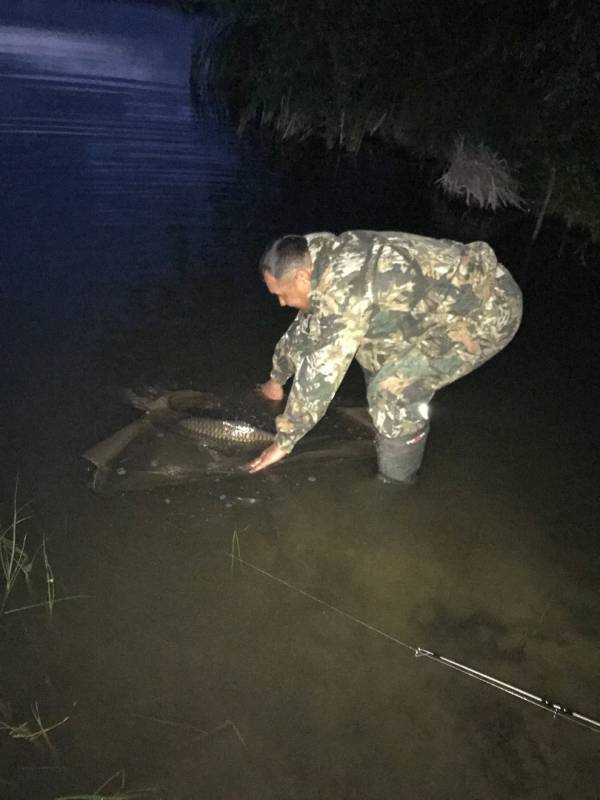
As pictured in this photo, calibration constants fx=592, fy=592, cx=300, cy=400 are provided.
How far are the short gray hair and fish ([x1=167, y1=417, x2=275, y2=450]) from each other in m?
1.22

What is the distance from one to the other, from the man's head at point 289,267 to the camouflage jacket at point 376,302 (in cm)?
6

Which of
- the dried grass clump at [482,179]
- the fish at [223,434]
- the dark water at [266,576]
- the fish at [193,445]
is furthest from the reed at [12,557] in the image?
the dried grass clump at [482,179]

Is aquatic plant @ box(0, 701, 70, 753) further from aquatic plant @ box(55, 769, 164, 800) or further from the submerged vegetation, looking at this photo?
the submerged vegetation

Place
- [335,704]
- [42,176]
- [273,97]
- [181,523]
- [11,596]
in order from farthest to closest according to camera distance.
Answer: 1. [273,97]
2. [42,176]
3. [181,523]
4. [11,596]
5. [335,704]

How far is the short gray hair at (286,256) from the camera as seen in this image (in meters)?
3.01

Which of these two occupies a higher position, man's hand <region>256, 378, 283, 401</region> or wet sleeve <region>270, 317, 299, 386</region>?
wet sleeve <region>270, 317, 299, 386</region>

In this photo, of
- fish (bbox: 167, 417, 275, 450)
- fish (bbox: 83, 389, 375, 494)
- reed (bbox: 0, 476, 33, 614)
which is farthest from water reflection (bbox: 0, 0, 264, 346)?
reed (bbox: 0, 476, 33, 614)

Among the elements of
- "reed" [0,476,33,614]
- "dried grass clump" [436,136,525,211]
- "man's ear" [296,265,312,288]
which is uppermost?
"man's ear" [296,265,312,288]

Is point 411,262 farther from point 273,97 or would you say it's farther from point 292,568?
point 273,97

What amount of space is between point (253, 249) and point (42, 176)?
3.36 meters

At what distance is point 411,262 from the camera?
3.27 meters

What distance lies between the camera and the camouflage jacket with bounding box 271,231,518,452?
Result: 3.08 metres

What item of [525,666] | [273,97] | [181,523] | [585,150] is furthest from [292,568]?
[273,97]

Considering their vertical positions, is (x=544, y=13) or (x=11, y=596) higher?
(x=544, y=13)
